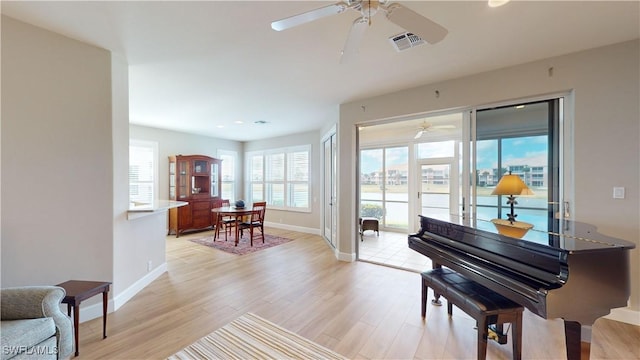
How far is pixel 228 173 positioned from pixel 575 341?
741cm

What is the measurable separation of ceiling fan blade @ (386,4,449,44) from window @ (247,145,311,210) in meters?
4.90

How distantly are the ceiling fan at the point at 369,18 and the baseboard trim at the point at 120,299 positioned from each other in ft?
9.54

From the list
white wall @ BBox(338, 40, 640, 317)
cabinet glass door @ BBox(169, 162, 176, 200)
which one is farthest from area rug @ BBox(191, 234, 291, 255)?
white wall @ BBox(338, 40, 640, 317)

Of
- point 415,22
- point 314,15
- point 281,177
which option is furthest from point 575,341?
point 281,177

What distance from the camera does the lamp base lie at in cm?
186

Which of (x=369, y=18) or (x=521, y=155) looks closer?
(x=369, y=18)

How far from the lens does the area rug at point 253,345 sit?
190 centimetres

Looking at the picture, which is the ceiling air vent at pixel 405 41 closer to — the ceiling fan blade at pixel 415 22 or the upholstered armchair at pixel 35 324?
the ceiling fan blade at pixel 415 22

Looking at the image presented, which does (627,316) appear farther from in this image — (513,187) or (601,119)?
(601,119)

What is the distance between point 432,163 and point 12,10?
6.25 metres

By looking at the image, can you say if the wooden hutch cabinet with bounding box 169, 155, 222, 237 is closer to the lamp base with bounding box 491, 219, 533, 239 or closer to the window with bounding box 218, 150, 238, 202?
the window with bounding box 218, 150, 238, 202

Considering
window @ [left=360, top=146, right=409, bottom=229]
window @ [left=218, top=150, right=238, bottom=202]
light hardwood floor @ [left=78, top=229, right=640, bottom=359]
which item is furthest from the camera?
window @ [left=218, top=150, right=238, bottom=202]

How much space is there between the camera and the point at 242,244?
5.14 meters

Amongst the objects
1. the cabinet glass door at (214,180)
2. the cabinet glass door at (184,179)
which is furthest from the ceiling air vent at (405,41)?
the cabinet glass door at (214,180)
